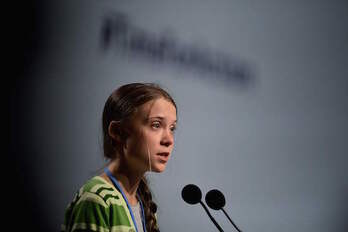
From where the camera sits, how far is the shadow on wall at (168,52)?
50.7 inches

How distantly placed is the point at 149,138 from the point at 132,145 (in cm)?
4

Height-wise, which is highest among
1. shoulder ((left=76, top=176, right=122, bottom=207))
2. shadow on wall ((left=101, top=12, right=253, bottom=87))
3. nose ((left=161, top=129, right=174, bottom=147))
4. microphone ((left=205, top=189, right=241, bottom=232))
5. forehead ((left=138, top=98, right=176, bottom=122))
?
shadow on wall ((left=101, top=12, right=253, bottom=87))

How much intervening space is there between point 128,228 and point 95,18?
2.43 ft

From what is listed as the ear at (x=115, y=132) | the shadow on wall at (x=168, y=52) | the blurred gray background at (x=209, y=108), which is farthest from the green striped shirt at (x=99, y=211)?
the shadow on wall at (x=168, y=52)

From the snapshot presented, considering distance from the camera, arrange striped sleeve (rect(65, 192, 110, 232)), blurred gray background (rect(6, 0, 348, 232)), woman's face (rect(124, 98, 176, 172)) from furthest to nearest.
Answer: blurred gray background (rect(6, 0, 348, 232))
woman's face (rect(124, 98, 176, 172))
striped sleeve (rect(65, 192, 110, 232))

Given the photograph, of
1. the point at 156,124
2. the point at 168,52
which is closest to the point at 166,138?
the point at 156,124

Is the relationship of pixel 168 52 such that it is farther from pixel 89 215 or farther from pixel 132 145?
pixel 89 215

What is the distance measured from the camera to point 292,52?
2.05 metres

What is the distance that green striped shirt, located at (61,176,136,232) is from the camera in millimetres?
766

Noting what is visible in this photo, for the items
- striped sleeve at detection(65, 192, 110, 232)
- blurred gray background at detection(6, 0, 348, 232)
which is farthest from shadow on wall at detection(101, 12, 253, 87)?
striped sleeve at detection(65, 192, 110, 232)

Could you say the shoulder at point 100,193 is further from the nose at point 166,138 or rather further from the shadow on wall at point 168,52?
the shadow on wall at point 168,52

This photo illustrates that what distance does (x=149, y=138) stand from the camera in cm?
88

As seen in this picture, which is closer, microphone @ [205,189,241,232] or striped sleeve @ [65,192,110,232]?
striped sleeve @ [65,192,110,232]

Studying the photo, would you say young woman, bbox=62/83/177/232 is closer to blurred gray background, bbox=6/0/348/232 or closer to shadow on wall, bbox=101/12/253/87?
blurred gray background, bbox=6/0/348/232
